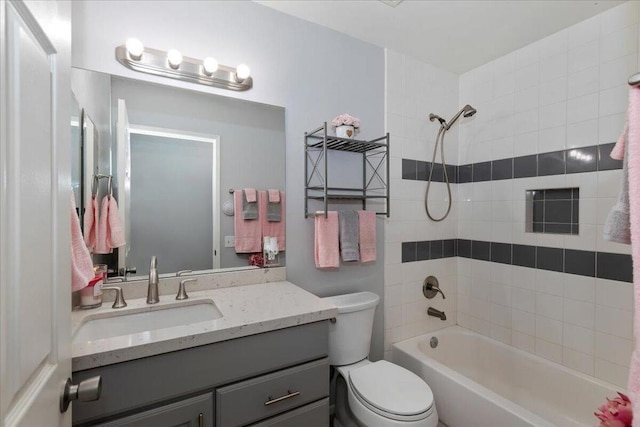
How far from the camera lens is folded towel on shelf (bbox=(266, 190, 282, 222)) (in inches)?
65.7

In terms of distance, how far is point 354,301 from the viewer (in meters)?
1.78

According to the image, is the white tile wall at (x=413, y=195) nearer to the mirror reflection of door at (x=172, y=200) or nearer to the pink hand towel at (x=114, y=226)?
the mirror reflection of door at (x=172, y=200)

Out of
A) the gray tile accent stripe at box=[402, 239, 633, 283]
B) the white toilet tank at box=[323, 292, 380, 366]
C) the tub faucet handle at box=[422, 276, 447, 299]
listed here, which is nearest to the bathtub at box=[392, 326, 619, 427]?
the tub faucet handle at box=[422, 276, 447, 299]

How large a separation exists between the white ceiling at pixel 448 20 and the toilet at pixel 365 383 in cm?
162

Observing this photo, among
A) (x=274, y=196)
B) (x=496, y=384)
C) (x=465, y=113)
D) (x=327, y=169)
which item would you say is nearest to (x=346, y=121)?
(x=327, y=169)

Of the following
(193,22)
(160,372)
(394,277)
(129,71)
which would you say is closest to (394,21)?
(193,22)

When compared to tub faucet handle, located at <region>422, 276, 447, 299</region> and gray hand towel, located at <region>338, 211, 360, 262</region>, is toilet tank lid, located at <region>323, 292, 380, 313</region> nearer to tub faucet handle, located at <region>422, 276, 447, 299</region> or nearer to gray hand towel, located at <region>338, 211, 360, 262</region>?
gray hand towel, located at <region>338, 211, 360, 262</region>

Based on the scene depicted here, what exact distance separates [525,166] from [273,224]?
5.58ft

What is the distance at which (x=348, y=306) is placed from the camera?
1.62 metres

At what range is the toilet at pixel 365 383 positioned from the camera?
1.29 m

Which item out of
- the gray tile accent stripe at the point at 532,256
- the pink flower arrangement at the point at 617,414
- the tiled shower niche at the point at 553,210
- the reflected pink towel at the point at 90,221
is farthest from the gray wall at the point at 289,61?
the pink flower arrangement at the point at 617,414

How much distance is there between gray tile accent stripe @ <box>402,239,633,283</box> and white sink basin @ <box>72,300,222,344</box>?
4.53 ft

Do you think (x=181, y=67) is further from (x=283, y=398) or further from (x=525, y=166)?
(x=525, y=166)

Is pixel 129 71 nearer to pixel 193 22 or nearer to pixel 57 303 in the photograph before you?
pixel 193 22
